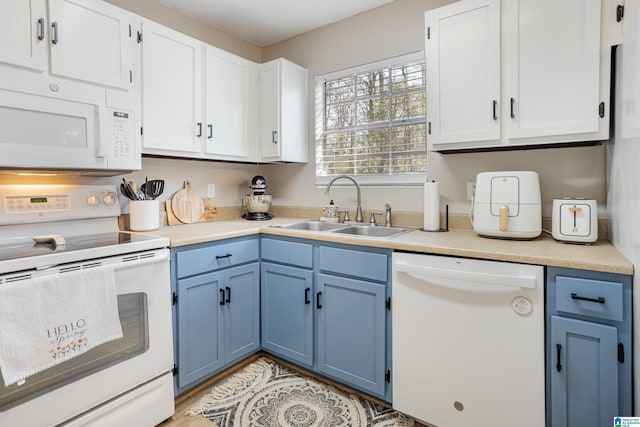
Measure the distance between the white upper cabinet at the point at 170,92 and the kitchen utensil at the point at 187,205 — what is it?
37cm

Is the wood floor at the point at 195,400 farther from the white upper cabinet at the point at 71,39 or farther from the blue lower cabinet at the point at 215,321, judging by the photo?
the white upper cabinet at the point at 71,39

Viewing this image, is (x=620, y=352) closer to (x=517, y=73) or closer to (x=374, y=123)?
(x=517, y=73)

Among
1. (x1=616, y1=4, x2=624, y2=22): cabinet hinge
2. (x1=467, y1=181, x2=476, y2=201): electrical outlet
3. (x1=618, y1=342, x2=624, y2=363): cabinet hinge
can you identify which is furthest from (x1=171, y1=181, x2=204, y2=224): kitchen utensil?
(x1=616, y1=4, x2=624, y2=22): cabinet hinge

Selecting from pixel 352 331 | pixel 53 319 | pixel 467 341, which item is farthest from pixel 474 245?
pixel 53 319

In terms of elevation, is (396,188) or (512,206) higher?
(396,188)

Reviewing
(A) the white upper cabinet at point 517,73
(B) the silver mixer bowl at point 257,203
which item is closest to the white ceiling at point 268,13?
(A) the white upper cabinet at point 517,73

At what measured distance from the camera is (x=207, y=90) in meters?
2.31

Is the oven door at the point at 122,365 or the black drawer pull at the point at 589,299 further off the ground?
the black drawer pull at the point at 589,299

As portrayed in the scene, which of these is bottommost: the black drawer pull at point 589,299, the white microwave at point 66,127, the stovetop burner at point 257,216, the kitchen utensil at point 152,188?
the black drawer pull at point 589,299

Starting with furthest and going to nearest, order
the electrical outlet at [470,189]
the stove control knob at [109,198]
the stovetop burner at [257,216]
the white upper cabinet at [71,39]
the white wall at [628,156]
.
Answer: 1. the stovetop burner at [257,216]
2. the electrical outlet at [470,189]
3. the stove control knob at [109,198]
4. the white upper cabinet at [71,39]
5. the white wall at [628,156]

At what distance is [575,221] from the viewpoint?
1521mm

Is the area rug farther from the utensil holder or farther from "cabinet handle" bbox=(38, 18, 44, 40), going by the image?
"cabinet handle" bbox=(38, 18, 44, 40)

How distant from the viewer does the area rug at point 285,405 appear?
169 centimetres

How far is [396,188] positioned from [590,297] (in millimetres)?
1316
